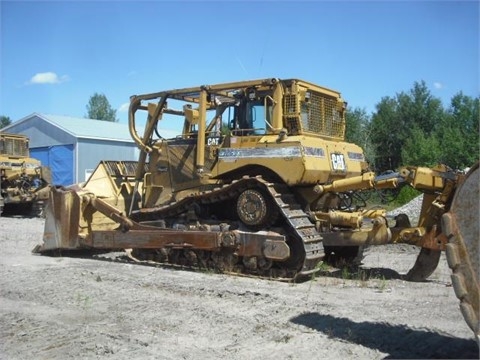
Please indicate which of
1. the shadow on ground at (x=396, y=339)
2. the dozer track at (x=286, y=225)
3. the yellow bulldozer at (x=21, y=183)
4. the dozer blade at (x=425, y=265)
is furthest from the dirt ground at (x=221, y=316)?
the yellow bulldozer at (x=21, y=183)

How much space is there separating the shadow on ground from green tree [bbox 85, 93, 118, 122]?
77.3 meters

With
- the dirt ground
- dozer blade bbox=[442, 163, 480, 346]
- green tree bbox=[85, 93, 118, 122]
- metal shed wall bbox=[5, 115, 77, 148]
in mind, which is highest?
Result: green tree bbox=[85, 93, 118, 122]

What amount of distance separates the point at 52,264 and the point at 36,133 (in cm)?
2836

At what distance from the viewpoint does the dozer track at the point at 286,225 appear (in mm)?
7785

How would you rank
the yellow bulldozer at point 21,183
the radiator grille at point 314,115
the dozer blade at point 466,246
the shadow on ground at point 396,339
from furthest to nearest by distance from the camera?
the yellow bulldozer at point 21,183 < the radiator grille at point 314,115 < the shadow on ground at point 396,339 < the dozer blade at point 466,246

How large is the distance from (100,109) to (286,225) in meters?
75.6

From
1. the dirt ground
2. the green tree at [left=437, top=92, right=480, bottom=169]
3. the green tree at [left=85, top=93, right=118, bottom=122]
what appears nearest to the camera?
the dirt ground

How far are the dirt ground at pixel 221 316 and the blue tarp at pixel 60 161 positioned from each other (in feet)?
81.4

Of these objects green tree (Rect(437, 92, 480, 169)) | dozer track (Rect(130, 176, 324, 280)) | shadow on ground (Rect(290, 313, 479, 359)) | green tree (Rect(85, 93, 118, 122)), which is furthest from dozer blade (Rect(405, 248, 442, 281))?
green tree (Rect(85, 93, 118, 122))

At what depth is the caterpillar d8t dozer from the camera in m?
7.89

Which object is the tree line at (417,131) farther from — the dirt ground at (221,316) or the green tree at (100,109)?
the green tree at (100,109)

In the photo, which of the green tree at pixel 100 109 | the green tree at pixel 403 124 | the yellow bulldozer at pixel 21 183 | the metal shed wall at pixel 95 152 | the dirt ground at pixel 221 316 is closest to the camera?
the dirt ground at pixel 221 316

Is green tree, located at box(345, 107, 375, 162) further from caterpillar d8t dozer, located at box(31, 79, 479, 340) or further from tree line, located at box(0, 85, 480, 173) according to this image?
caterpillar d8t dozer, located at box(31, 79, 479, 340)

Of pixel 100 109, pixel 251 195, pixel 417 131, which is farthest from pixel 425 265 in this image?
pixel 100 109
